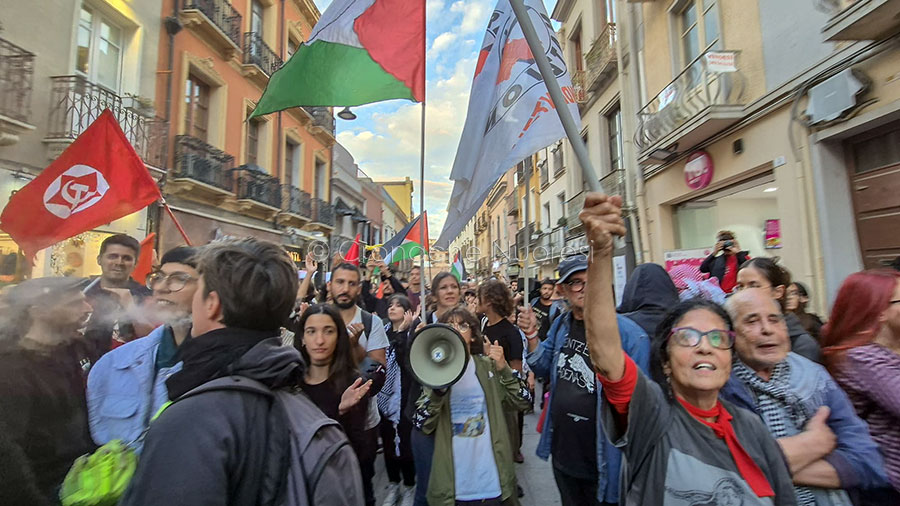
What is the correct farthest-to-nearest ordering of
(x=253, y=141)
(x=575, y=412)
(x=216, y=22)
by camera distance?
1. (x=253, y=141)
2. (x=216, y=22)
3. (x=575, y=412)

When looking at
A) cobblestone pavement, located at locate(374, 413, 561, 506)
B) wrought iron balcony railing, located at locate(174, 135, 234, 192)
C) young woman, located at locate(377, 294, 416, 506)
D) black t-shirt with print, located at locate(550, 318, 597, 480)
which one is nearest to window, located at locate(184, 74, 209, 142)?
wrought iron balcony railing, located at locate(174, 135, 234, 192)

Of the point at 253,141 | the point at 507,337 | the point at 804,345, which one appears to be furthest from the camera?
the point at 253,141

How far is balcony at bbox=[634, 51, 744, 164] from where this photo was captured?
7020 mm

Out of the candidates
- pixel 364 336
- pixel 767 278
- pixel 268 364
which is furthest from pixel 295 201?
pixel 268 364

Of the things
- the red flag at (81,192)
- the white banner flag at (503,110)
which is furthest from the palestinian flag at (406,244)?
the white banner flag at (503,110)

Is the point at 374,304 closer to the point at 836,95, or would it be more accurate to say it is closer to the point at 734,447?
the point at 734,447

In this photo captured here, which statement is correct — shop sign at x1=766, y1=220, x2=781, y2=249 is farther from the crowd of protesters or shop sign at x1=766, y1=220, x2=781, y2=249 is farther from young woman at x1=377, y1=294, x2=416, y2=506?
young woman at x1=377, y1=294, x2=416, y2=506

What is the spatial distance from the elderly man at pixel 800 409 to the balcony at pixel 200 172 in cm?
1096

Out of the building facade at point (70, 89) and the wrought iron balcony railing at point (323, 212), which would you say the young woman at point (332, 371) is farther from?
the wrought iron balcony railing at point (323, 212)

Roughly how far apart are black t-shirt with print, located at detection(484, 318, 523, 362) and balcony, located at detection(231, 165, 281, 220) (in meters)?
10.5

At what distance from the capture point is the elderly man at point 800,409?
1.58 m

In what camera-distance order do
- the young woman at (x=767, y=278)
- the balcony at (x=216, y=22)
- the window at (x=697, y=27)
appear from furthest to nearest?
the balcony at (x=216, y=22)
the window at (x=697, y=27)
the young woman at (x=767, y=278)

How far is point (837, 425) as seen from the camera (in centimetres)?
166

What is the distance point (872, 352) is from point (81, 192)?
4.79 metres
